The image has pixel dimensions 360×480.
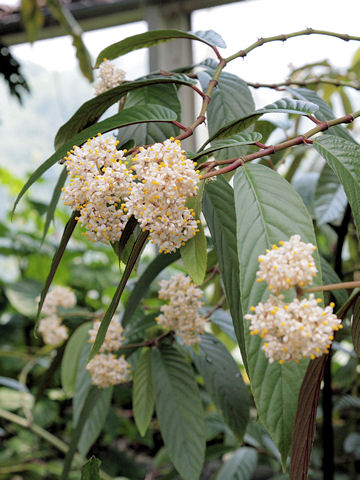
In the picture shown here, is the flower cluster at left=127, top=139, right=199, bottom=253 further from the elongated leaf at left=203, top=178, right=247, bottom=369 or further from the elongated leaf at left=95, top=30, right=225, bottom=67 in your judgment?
the elongated leaf at left=95, top=30, right=225, bottom=67

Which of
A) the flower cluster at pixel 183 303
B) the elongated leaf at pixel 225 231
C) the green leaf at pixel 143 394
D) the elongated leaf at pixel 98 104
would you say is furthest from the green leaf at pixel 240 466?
the elongated leaf at pixel 98 104

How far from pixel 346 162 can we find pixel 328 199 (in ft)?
1.21

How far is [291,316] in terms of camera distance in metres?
0.27

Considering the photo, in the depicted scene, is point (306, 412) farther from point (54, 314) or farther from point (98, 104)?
point (54, 314)

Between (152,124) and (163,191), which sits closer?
(163,191)

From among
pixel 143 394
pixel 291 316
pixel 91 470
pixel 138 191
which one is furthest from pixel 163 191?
pixel 143 394

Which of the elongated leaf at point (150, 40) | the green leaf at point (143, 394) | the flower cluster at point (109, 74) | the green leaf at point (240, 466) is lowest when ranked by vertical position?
the green leaf at point (240, 466)

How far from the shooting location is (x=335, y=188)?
0.73 meters

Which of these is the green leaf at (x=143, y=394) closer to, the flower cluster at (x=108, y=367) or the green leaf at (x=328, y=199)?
the flower cluster at (x=108, y=367)

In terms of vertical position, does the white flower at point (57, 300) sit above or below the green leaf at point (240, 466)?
above

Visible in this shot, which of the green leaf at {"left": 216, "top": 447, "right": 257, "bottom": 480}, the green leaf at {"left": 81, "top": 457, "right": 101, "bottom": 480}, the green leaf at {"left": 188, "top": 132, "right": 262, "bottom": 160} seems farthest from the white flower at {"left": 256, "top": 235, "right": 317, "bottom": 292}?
the green leaf at {"left": 216, "top": 447, "right": 257, "bottom": 480}

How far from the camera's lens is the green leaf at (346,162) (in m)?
0.35

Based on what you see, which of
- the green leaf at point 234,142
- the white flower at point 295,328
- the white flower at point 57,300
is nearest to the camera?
the white flower at point 295,328

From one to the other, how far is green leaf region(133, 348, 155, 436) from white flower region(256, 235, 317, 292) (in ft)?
1.19
